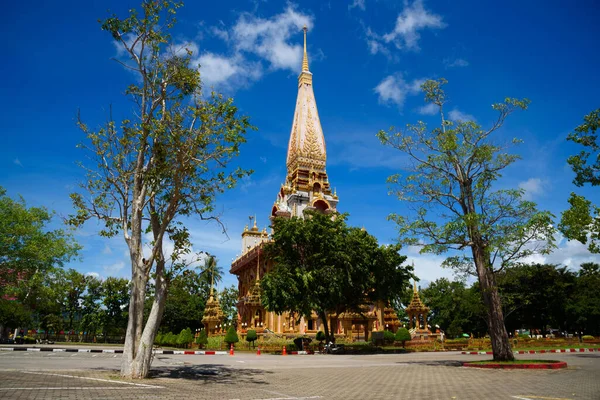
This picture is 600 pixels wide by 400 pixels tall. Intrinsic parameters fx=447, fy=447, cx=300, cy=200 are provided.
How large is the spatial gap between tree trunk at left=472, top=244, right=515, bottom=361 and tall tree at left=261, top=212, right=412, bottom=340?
11.5 m

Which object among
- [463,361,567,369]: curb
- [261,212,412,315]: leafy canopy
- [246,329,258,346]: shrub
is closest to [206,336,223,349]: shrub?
[246,329,258,346]: shrub

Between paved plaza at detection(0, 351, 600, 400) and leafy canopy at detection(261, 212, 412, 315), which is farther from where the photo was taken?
leafy canopy at detection(261, 212, 412, 315)

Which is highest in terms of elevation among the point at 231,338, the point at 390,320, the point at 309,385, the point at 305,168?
the point at 305,168

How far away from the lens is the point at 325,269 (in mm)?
29703

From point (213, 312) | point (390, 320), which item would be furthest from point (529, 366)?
point (213, 312)

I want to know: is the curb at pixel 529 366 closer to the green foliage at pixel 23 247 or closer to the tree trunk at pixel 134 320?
the tree trunk at pixel 134 320

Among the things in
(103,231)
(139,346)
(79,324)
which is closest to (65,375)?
(139,346)

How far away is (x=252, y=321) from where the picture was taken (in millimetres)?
46969

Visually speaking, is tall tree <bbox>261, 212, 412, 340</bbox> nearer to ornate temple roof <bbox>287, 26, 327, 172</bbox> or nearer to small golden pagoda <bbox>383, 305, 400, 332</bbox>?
small golden pagoda <bbox>383, 305, 400, 332</bbox>

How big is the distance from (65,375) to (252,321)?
3522cm

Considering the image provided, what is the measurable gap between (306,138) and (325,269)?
91.7ft

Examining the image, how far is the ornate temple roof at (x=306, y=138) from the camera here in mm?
54312

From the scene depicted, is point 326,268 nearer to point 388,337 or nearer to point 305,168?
point 388,337

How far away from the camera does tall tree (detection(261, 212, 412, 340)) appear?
Result: 29.1 meters
